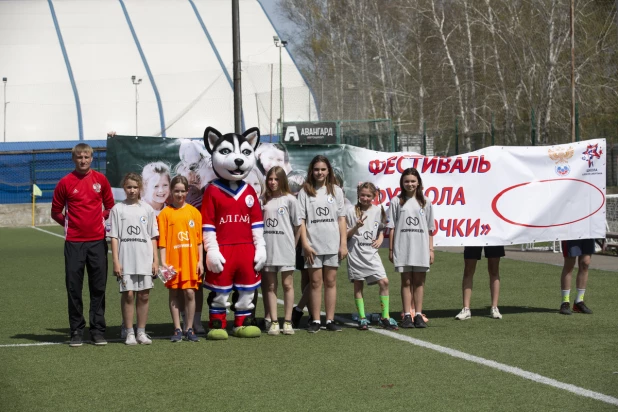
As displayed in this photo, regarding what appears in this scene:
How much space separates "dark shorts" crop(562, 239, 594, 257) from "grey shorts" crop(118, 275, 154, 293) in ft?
15.8

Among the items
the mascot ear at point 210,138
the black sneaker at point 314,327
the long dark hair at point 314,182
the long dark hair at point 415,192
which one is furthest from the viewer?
the long dark hair at point 415,192

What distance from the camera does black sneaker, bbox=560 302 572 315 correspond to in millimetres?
11017

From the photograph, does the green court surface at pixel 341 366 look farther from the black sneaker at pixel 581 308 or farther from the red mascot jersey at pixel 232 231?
the red mascot jersey at pixel 232 231

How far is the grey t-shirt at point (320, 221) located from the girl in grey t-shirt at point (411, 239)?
707mm

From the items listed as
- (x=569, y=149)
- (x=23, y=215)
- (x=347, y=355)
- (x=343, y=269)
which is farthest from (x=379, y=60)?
(x=347, y=355)

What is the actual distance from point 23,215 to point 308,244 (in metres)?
31.7

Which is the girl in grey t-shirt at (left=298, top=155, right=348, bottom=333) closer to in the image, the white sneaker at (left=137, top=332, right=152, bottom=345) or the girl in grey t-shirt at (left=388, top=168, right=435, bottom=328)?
the girl in grey t-shirt at (left=388, top=168, right=435, bottom=328)

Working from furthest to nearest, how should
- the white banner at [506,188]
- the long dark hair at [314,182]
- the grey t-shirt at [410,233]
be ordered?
the white banner at [506,188] < the grey t-shirt at [410,233] < the long dark hair at [314,182]

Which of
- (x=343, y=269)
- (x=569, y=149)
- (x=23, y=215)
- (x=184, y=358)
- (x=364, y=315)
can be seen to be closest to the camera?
(x=184, y=358)

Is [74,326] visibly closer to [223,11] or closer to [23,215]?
[23,215]

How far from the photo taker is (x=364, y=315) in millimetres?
10336

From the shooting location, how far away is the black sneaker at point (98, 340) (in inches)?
373

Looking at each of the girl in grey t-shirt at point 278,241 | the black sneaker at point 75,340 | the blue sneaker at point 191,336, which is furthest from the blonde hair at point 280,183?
the black sneaker at point 75,340

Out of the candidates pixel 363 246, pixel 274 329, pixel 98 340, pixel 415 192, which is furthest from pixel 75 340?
pixel 415 192
